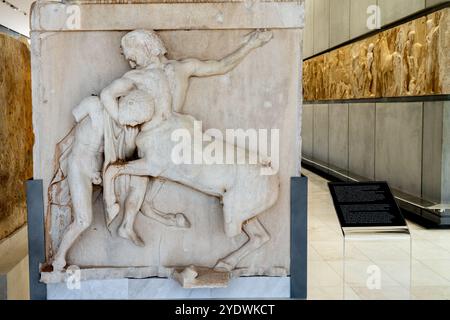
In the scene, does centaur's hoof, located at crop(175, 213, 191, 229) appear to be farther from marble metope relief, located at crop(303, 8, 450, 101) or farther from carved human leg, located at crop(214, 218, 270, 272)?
marble metope relief, located at crop(303, 8, 450, 101)

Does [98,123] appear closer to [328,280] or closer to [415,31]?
[328,280]

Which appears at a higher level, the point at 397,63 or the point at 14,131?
the point at 397,63

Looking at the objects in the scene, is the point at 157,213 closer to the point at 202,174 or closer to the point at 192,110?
the point at 202,174

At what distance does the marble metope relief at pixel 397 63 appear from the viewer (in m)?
8.72

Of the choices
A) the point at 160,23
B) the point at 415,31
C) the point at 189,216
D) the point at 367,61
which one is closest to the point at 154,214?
the point at 189,216

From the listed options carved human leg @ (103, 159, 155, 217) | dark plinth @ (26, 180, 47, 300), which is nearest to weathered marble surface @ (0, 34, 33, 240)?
dark plinth @ (26, 180, 47, 300)

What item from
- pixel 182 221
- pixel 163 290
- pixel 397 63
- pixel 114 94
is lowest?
pixel 163 290

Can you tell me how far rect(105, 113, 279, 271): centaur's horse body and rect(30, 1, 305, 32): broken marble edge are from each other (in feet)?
2.60

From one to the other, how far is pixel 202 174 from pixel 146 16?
1389 mm

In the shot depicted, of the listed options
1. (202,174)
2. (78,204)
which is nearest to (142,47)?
(202,174)

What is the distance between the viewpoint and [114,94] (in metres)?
4.46

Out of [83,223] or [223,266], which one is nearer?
[83,223]

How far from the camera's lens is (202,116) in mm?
4684
